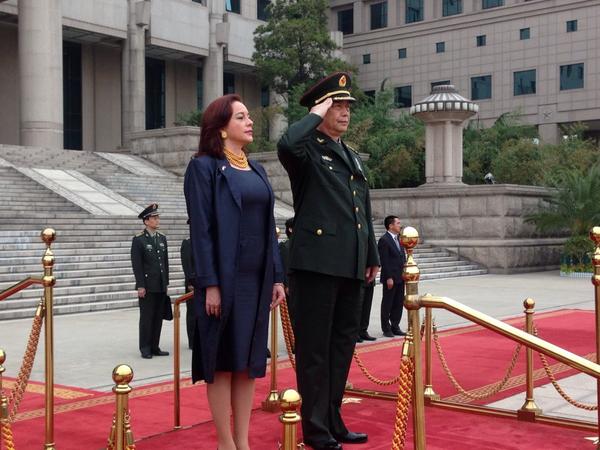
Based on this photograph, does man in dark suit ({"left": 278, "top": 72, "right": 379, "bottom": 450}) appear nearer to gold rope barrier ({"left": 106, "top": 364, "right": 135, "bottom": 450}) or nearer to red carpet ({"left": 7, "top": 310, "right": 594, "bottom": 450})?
red carpet ({"left": 7, "top": 310, "right": 594, "bottom": 450})

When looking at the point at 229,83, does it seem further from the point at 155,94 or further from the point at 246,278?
the point at 246,278

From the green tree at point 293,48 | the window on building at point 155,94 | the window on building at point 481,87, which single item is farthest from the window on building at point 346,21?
the window on building at point 155,94

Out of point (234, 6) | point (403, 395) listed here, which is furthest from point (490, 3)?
point (403, 395)

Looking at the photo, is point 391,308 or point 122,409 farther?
point 391,308

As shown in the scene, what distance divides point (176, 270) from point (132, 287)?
64.3 inches

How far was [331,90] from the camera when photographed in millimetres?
5035

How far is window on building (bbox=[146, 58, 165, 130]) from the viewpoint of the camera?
43.8 meters

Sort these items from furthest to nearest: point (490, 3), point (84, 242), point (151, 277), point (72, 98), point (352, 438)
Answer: point (490, 3)
point (72, 98)
point (84, 242)
point (151, 277)
point (352, 438)

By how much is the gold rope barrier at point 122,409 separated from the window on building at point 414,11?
49774 mm

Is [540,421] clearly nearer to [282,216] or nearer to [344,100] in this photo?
[344,100]

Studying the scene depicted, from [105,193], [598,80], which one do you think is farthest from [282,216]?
[598,80]

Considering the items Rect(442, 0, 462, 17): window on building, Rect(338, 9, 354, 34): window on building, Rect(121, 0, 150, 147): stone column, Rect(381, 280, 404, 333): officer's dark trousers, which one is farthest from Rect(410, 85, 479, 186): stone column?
Rect(338, 9, 354, 34): window on building

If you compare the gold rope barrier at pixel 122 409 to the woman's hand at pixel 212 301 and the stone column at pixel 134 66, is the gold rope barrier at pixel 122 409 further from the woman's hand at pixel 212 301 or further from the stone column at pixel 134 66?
the stone column at pixel 134 66

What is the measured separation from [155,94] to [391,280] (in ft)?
115
